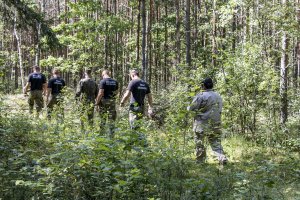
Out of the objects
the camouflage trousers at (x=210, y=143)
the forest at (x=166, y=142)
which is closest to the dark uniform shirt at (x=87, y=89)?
the forest at (x=166, y=142)

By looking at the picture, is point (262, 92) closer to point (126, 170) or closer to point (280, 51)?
point (280, 51)

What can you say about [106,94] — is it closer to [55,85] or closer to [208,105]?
[55,85]

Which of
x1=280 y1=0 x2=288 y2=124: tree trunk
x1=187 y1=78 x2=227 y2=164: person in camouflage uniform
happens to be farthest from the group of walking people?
x1=280 y1=0 x2=288 y2=124: tree trunk

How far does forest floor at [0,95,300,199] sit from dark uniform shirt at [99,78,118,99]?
2330 mm

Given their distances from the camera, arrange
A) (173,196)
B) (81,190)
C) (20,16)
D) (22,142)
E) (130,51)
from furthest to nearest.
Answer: (130,51)
(20,16)
(22,142)
(173,196)
(81,190)

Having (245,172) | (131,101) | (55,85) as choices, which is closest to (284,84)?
(131,101)

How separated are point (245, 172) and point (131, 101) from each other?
352 cm

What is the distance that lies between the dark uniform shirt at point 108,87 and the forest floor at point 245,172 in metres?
2.33

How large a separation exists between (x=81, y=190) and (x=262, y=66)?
24.6ft

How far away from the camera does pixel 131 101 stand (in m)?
8.27

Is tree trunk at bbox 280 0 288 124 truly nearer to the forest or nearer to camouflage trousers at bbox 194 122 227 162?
the forest

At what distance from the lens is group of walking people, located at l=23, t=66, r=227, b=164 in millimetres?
6879

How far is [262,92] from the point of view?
10078 millimetres

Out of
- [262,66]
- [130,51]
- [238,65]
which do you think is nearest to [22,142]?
[238,65]
